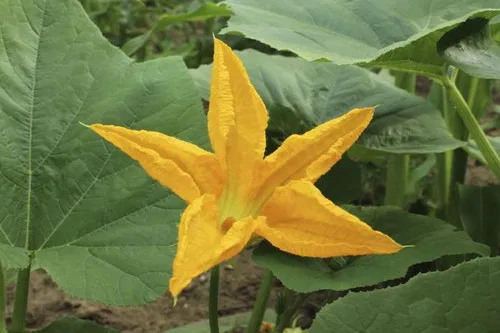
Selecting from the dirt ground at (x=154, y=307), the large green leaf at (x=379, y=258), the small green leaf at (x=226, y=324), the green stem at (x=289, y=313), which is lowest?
the dirt ground at (x=154, y=307)

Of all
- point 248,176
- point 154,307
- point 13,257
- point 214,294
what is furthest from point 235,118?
point 154,307

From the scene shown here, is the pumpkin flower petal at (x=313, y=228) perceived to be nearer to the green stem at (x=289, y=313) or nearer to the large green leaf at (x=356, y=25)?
the large green leaf at (x=356, y=25)

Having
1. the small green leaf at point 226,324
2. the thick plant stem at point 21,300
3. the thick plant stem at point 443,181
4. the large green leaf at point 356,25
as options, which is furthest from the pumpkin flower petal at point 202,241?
the thick plant stem at point 443,181

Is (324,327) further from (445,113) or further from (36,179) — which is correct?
(445,113)

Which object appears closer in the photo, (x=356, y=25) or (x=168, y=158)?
(x=168, y=158)

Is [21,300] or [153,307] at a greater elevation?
[21,300]

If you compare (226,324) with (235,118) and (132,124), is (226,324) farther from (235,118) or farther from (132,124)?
(235,118)
